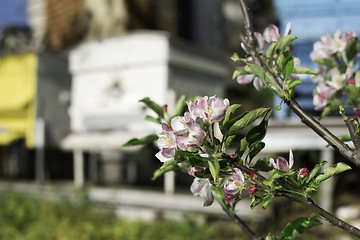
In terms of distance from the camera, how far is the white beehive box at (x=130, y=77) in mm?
5898

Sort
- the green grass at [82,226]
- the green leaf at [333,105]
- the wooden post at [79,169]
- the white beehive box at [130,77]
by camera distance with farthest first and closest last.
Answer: the wooden post at [79,169] < the white beehive box at [130,77] < the green grass at [82,226] < the green leaf at [333,105]

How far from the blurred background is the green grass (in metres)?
0.02

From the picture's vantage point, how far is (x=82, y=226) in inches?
193

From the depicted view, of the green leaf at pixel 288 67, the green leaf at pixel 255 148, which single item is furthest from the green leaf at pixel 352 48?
the green leaf at pixel 255 148

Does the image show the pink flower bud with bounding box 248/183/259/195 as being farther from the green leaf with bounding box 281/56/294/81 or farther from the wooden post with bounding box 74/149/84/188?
the wooden post with bounding box 74/149/84/188

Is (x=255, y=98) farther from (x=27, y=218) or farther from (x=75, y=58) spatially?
(x=27, y=218)

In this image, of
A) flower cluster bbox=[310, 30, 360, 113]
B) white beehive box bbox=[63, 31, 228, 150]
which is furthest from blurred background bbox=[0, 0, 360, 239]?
flower cluster bbox=[310, 30, 360, 113]

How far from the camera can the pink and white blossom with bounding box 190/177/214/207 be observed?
0.82m

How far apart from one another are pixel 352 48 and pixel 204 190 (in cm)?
67

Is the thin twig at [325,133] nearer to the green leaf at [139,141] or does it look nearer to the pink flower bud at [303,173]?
the pink flower bud at [303,173]

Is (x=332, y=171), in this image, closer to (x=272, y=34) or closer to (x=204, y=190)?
(x=204, y=190)

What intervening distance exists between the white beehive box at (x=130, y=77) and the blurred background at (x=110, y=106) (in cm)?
2

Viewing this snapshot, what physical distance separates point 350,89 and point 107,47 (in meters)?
5.71

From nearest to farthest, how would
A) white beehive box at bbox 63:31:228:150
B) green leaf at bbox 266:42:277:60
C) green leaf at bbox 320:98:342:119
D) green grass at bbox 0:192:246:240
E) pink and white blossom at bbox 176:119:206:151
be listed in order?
1. pink and white blossom at bbox 176:119:206:151
2. green leaf at bbox 266:42:277:60
3. green leaf at bbox 320:98:342:119
4. green grass at bbox 0:192:246:240
5. white beehive box at bbox 63:31:228:150
